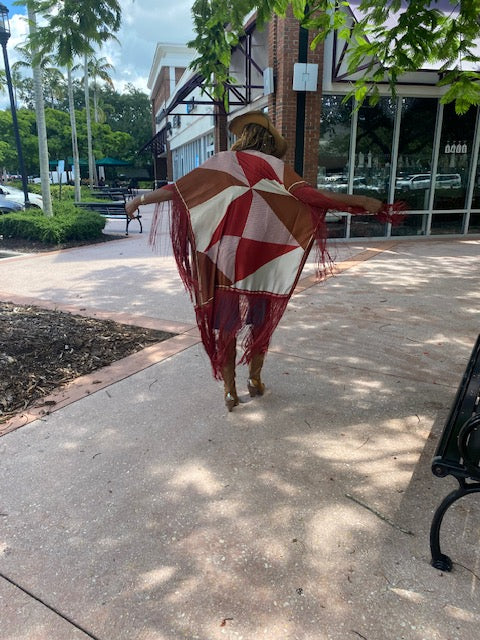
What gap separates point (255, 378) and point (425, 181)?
9265 millimetres

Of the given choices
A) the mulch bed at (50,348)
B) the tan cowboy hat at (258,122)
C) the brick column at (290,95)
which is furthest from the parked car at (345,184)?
the tan cowboy hat at (258,122)

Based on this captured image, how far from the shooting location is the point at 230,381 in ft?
10.6

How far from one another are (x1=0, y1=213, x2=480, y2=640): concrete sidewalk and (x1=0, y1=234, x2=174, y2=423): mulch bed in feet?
1.28

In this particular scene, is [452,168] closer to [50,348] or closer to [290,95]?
[290,95]

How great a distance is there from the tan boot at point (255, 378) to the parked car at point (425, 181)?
8.81 m

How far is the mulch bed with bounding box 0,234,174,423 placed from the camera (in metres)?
3.59

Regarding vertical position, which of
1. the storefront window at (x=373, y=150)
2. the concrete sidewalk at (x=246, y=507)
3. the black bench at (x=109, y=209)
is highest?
the storefront window at (x=373, y=150)

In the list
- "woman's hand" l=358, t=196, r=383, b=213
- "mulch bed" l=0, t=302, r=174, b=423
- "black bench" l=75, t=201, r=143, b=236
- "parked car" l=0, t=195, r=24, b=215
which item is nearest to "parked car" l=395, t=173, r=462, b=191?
"black bench" l=75, t=201, r=143, b=236

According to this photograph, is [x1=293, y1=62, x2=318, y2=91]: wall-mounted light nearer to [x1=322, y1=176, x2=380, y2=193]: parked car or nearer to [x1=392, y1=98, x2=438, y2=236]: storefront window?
[x1=322, y1=176, x2=380, y2=193]: parked car

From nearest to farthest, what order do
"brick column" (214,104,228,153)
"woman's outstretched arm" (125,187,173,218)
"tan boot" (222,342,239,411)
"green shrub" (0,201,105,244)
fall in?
1. "woman's outstretched arm" (125,187,173,218)
2. "tan boot" (222,342,239,411)
3. "green shrub" (0,201,105,244)
4. "brick column" (214,104,228,153)

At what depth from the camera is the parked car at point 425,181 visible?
1089 cm

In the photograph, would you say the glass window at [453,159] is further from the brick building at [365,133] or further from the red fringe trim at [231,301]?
the red fringe trim at [231,301]

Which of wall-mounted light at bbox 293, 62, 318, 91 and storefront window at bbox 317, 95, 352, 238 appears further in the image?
storefront window at bbox 317, 95, 352, 238

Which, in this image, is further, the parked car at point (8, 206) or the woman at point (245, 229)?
the parked car at point (8, 206)
